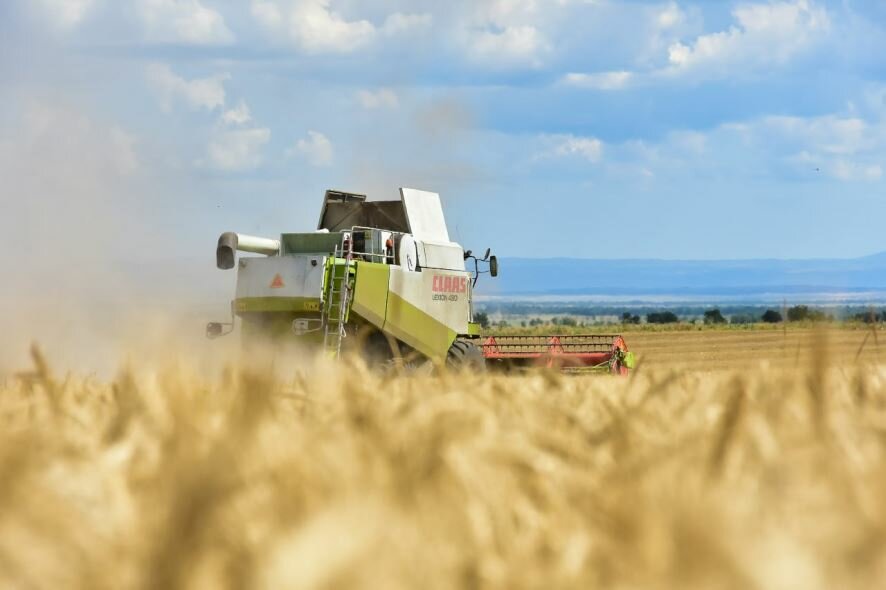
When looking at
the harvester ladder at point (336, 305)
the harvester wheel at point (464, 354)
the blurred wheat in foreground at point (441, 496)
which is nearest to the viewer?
the blurred wheat in foreground at point (441, 496)

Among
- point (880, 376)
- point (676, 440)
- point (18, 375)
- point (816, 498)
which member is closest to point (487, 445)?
point (676, 440)

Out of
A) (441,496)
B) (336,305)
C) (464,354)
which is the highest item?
(441,496)

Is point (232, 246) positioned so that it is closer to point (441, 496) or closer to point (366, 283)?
point (366, 283)

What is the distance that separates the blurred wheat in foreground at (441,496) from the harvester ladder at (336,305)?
13.8 meters

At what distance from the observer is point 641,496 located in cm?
203

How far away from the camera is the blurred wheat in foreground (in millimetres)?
1692

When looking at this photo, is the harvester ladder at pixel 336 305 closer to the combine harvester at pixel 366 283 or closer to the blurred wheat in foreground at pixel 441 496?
the combine harvester at pixel 366 283

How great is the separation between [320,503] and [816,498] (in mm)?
800

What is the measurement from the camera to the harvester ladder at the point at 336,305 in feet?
56.0

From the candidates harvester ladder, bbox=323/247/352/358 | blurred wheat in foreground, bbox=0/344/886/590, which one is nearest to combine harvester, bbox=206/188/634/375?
harvester ladder, bbox=323/247/352/358

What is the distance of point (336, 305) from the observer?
56.6 ft

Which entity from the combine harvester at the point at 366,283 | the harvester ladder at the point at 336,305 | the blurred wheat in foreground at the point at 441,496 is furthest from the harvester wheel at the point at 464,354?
the blurred wheat in foreground at the point at 441,496

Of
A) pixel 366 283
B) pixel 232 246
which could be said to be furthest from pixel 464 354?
pixel 232 246

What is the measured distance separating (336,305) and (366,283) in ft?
1.91
